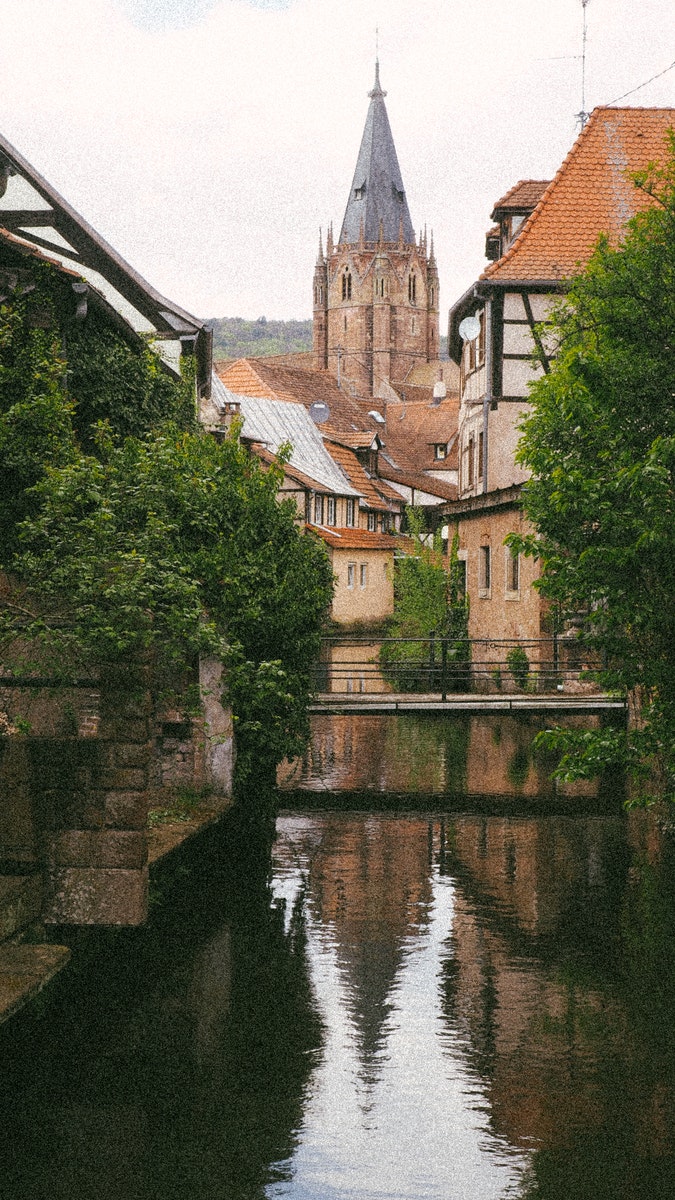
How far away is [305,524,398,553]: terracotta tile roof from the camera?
49000 millimetres

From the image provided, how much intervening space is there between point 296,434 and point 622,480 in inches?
1669

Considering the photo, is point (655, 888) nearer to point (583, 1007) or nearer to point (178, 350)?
point (583, 1007)

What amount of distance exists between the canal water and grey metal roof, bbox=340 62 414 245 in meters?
92.9

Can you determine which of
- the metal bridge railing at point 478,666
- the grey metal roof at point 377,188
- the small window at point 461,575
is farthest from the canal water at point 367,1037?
the grey metal roof at point 377,188

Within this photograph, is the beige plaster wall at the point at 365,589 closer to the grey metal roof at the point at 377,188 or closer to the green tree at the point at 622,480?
the green tree at the point at 622,480

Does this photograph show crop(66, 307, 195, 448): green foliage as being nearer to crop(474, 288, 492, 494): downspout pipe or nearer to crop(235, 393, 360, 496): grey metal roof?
crop(474, 288, 492, 494): downspout pipe

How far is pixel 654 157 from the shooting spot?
30.5m

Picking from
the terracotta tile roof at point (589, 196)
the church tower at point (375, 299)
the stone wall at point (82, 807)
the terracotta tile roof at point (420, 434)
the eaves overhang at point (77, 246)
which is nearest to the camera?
the stone wall at point (82, 807)

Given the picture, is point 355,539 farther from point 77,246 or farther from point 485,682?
point 77,246

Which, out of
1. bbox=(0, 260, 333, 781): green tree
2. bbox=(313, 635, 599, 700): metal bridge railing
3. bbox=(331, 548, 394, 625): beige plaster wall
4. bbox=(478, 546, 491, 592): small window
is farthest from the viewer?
bbox=(331, 548, 394, 625): beige plaster wall

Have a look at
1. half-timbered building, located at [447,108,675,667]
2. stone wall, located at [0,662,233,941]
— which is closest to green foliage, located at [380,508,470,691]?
half-timbered building, located at [447,108,675,667]

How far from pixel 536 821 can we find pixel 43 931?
10.7 m

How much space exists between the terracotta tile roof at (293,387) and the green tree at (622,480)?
48.5m

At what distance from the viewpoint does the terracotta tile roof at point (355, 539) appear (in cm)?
4900
